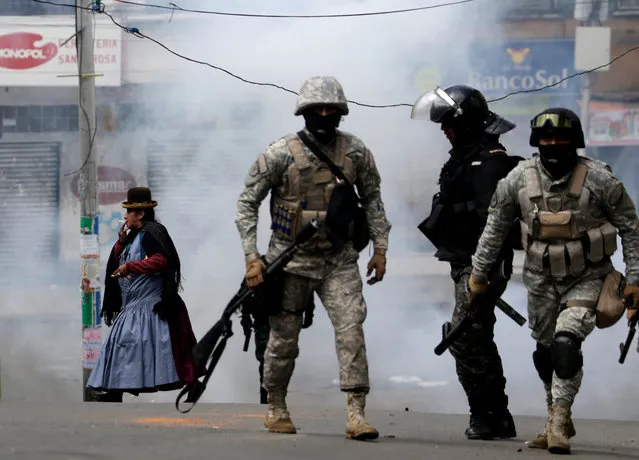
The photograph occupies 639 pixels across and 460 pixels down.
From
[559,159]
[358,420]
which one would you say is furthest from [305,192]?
[559,159]

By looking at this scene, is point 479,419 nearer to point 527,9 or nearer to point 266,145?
point 266,145

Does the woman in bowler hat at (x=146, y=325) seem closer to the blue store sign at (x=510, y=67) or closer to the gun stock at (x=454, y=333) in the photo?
the gun stock at (x=454, y=333)

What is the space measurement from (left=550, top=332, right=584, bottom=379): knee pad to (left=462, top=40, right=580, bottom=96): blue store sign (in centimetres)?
1292

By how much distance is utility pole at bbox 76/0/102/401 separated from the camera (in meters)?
11.3

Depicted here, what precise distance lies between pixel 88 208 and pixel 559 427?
6334 millimetres

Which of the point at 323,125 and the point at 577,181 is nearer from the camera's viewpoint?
the point at 577,181

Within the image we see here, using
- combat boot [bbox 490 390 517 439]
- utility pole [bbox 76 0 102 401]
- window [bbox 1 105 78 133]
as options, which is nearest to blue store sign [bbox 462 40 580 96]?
window [bbox 1 105 78 133]

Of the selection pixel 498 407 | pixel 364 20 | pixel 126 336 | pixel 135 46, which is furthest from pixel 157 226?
pixel 135 46

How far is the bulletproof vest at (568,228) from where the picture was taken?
5812mm

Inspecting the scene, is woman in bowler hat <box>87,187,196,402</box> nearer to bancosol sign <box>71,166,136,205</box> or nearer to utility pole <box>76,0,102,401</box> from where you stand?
utility pole <box>76,0,102,401</box>

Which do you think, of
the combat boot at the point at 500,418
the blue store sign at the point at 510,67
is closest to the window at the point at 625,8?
the blue store sign at the point at 510,67

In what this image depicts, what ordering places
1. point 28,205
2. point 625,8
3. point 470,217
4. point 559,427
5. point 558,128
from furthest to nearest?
point 28,205 → point 625,8 → point 470,217 → point 558,128 → point 559,427

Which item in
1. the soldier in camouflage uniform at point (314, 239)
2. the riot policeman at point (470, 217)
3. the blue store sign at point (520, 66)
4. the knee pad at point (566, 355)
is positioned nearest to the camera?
the knee pad at point (566, 355)

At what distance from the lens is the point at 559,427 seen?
578cm
